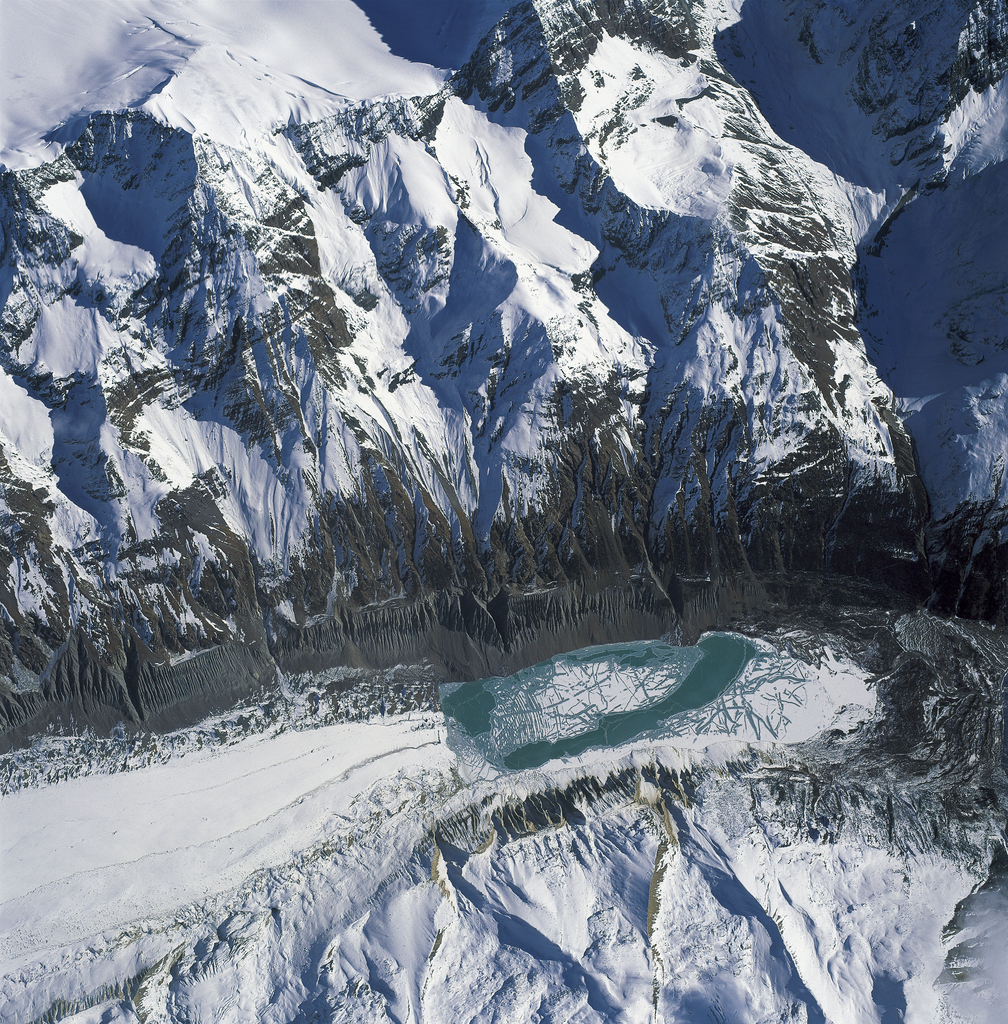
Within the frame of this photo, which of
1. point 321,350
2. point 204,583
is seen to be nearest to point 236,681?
point 204,583

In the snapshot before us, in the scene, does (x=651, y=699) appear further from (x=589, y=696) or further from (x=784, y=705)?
(x=784, y=705)

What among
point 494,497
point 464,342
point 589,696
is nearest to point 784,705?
point 589,696

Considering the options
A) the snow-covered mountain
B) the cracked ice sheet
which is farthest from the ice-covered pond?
the snow-covered mountain

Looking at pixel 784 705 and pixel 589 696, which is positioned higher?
pixel 589 696

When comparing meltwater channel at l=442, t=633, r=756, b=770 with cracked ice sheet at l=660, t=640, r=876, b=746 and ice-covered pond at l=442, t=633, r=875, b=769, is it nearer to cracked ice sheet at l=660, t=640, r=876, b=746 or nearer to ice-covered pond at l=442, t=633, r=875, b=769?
ice-covered pond at l=442, t=633, r=875, b=769

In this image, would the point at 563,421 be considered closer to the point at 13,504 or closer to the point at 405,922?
the point at 405,922
